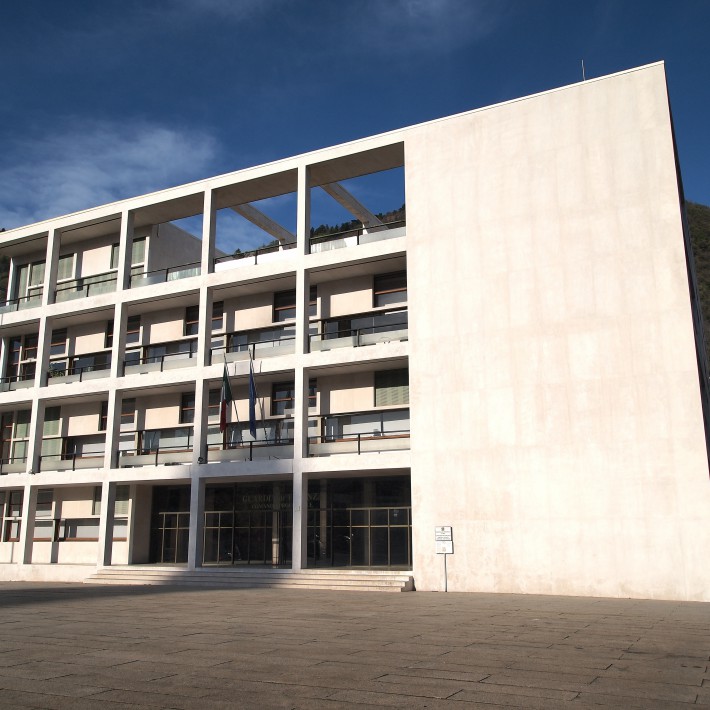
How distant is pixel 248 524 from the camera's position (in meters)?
31.2

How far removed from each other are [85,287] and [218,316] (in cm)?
695

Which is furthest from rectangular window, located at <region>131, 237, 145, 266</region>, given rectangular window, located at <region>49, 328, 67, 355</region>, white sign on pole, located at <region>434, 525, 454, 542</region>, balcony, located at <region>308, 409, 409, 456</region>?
white sign on pole, located at <region>434, 525, 454, 542</region>

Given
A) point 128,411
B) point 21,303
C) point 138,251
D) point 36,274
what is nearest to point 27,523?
point 128,411

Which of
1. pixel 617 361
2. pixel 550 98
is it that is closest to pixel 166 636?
pixel 617 361

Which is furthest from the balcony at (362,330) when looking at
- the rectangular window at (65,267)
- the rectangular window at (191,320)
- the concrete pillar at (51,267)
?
the rectangular window at (65,267)

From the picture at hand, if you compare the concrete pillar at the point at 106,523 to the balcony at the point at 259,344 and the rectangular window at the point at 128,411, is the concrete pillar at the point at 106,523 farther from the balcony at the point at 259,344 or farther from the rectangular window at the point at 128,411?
the balcony at the point at 259,344

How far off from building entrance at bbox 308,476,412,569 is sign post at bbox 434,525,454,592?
14.9 feet

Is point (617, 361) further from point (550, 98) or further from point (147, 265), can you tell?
point (147, 265)

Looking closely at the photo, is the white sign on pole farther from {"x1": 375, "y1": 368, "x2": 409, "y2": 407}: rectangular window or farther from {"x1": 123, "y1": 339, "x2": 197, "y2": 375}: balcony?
{"x1": 123, "y1": 339, "x2": 197, "y2": 375}: balcony

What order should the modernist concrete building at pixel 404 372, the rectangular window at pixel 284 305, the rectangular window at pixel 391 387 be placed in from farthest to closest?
the rectangular window at pixel 284 305 → the rectangular window at pixel 391 387 → the modernist concrete building at pixel 404 372

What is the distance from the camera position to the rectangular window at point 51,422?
35.5 m

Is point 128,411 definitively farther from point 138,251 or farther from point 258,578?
point 258,578

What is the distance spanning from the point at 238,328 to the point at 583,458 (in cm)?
1663

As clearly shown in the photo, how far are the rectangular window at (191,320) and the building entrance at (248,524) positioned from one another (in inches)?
282
